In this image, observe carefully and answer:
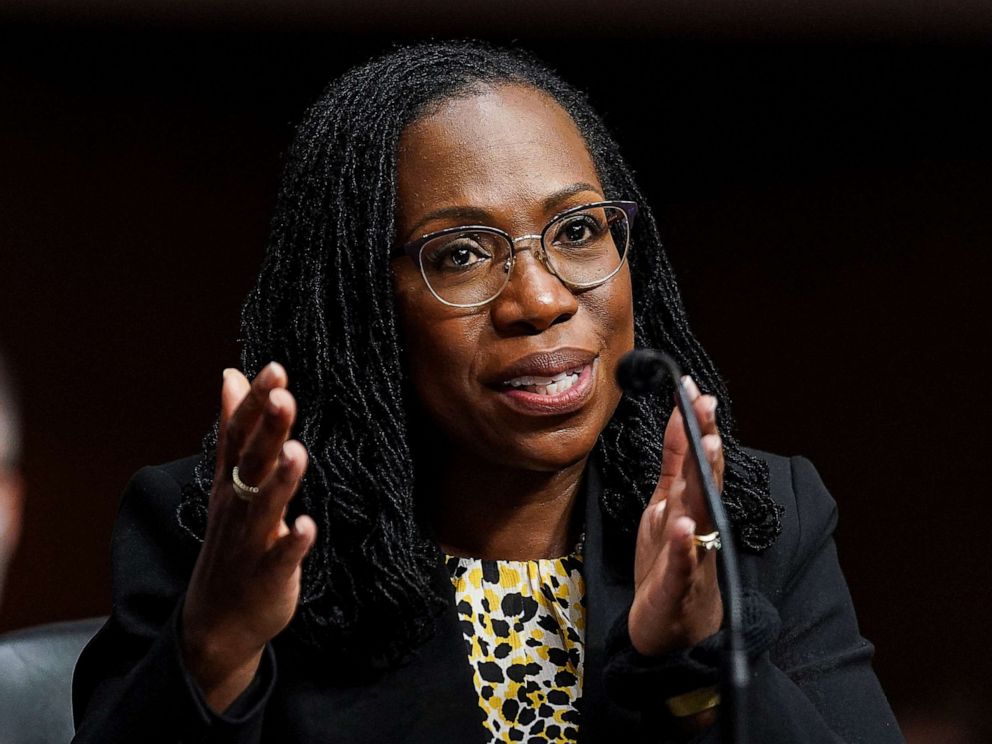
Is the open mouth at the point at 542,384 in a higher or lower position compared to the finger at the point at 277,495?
higher

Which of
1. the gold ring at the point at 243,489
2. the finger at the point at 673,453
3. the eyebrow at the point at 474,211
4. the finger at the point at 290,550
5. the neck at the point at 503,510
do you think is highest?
the eyebrow at the point at 474,211

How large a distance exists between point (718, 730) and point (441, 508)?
0.47 meters

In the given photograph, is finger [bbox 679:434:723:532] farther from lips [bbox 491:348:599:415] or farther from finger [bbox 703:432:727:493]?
lips [bbox 491:348:599:415]

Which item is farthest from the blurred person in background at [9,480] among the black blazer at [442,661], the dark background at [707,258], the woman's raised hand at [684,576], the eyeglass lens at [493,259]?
the woman's raised hand at [684,576]

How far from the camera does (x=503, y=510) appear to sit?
1.59 meters

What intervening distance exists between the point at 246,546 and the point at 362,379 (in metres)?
0.39

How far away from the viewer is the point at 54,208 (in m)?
2.56

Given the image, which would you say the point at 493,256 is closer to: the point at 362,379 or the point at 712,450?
the point at 362,379

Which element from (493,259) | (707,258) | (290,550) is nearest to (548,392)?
(493,259)

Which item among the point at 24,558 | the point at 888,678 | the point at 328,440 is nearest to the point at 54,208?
the point at 24,558

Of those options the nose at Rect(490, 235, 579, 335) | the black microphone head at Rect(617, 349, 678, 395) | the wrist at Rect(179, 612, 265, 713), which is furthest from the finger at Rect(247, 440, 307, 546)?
the nose at Rect(490, 235, 579, 335)

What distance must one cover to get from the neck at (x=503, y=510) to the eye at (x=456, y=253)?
22 centimetres

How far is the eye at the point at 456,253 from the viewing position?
1.48 metres

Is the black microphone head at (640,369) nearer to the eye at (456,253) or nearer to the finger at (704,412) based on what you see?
the finger at (704,412)
